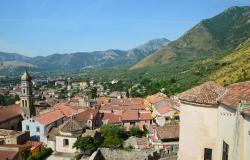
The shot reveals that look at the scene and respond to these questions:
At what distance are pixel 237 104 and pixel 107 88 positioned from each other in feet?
520

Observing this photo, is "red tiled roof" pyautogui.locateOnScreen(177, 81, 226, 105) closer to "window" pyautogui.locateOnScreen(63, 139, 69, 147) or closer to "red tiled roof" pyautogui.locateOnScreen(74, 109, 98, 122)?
"window" pyautogui.locateOnScreen(63, 139, 69, 147)

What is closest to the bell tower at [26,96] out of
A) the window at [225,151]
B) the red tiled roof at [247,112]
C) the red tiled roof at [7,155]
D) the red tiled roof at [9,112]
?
the red tiled roof at [9,112]

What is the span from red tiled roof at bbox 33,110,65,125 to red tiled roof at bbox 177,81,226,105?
47174 mm

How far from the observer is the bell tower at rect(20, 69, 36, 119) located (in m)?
66.5

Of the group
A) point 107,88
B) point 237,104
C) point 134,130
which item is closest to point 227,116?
point 237,104

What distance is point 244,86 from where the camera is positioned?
39.2 feet

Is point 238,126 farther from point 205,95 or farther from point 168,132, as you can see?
point 168,132

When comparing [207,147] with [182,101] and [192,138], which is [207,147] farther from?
[182,101]

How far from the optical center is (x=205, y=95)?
12.6 meters

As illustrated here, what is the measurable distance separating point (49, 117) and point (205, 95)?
51.9 metres

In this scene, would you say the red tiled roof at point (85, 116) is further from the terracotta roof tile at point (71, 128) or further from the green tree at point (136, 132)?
Answer: the terracotta roof tile at point (71, 128)

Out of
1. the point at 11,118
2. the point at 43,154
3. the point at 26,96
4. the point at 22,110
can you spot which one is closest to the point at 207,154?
the point at 43,154

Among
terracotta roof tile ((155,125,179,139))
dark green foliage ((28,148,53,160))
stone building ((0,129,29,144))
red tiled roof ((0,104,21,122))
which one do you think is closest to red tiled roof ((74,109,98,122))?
stone building ((0,129,29,144))

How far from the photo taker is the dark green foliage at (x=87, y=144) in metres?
40.2
